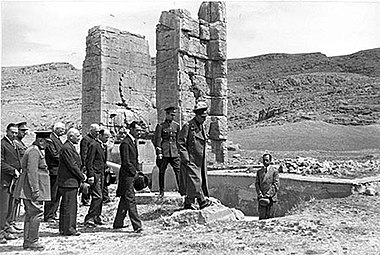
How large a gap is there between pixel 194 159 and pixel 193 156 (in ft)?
0.17

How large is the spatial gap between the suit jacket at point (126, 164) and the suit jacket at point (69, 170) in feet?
1.97

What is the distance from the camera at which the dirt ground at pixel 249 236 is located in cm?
605

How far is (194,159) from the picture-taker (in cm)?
812

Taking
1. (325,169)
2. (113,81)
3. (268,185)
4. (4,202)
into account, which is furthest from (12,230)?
(113,81)

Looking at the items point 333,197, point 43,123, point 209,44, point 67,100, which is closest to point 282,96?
point 67,100

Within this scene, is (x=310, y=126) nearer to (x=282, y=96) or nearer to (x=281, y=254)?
(x=281, y=254)

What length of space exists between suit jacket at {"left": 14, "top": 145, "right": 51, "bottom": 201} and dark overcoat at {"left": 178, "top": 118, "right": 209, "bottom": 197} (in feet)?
Result: 7.76

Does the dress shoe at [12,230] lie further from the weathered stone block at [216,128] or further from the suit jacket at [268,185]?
the weathered stone block at [216,128]

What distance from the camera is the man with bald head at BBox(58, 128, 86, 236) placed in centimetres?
719

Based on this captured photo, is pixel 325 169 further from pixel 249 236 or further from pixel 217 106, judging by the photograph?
pixel 249 236

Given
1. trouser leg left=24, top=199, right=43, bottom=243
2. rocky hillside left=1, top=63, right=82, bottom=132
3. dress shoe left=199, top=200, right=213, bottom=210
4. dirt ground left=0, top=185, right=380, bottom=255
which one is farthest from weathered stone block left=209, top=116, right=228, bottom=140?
rocky hillside left=1, top=63, right=82, bottom=132

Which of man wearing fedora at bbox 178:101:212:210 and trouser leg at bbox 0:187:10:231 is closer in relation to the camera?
trouser leg at bbox 0:187:10:231

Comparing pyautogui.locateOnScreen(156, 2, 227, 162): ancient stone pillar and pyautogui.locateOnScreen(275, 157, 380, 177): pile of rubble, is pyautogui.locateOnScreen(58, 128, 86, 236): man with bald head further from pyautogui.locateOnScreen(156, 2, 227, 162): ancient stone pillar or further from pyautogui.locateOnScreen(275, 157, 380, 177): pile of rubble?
pyautogui.locateOnScreen(156, 2, 227, 162): ancient stone pillar

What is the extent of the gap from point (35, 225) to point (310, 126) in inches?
1152
